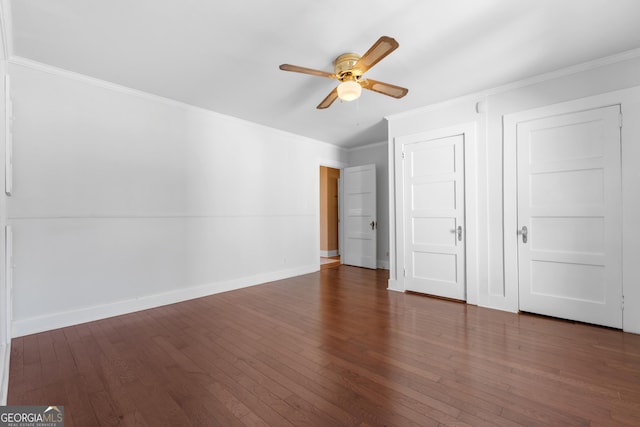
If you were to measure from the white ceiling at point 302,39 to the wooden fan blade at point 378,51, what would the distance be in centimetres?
22

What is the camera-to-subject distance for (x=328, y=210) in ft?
25.6

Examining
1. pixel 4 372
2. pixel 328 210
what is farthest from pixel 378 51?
pixel 328 210

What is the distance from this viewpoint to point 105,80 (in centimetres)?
313

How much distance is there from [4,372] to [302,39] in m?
3.32

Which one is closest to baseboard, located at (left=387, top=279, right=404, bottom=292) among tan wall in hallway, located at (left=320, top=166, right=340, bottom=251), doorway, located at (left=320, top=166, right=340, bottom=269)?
doorway, located at (left=320, top=166, right=340, bottom=269)

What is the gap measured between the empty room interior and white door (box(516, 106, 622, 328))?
0.06 feet

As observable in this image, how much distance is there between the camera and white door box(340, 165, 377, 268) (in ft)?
19.2

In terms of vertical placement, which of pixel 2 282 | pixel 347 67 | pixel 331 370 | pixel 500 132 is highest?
pixel 347 67

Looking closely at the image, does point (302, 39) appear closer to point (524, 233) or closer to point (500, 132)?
point (500, 132)

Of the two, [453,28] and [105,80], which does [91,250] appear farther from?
[453,28]

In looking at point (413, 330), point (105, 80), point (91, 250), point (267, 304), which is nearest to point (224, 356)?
point (267, 304)

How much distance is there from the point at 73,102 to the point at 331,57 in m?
2.75

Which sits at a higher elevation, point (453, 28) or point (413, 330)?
point (453, 28)

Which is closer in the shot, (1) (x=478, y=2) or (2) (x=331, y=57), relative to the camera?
(1) (x=478, y=2)
